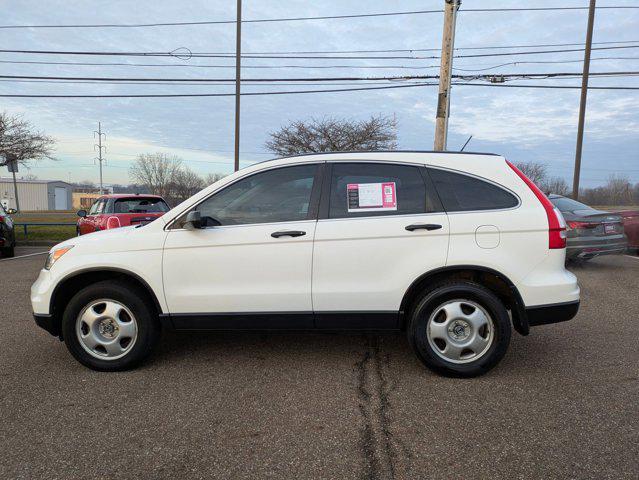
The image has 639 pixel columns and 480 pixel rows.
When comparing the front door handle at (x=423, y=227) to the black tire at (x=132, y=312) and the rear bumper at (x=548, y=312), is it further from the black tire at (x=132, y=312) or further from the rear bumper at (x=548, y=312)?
the black tire at (x=132, y=312)

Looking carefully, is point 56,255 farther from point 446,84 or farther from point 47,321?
point 446,84

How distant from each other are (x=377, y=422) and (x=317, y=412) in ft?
1.34

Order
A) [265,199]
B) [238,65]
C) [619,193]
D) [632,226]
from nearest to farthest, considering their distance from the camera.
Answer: [265,199]
[632,226]
[238,65]
[619,193]

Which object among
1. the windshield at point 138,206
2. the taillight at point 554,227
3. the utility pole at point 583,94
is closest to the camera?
the taillight at point 554,227

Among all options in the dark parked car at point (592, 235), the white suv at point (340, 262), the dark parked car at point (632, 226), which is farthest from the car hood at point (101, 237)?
the dark parked car at point (632, 226)

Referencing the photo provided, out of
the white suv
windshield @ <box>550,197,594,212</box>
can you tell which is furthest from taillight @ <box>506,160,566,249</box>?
windshield @ <box>550,197,594,212</box>

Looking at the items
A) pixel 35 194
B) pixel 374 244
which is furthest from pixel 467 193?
pixel 35 194

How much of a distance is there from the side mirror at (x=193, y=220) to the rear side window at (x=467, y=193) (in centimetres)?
187

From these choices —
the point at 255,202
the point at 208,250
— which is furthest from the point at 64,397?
the point at 255,202

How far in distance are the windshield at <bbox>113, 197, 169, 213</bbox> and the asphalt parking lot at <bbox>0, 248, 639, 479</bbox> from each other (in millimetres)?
4771

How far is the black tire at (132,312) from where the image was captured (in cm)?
371

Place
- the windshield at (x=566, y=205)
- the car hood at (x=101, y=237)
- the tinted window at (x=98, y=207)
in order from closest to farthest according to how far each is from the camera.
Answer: the car hood at (x=101, y=237) → the windshield at (x=566, y=205) → the tinted window at (x=98, y=207)

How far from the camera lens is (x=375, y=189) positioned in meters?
3.69

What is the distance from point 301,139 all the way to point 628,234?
64.6 ft
